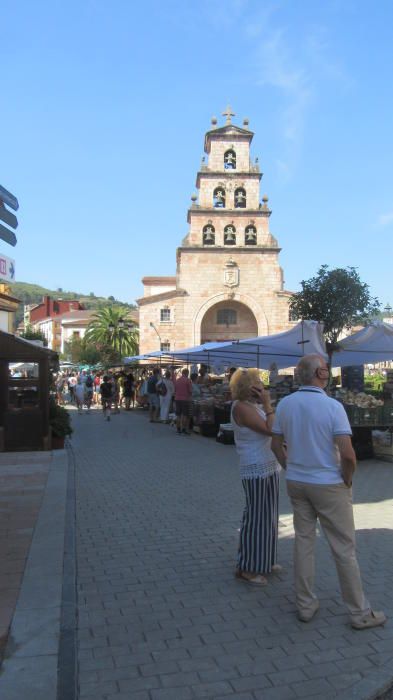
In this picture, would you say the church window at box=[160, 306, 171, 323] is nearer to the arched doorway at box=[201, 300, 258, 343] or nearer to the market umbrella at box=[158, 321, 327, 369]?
the arched doorway at box=[201, 300, 258, 343]

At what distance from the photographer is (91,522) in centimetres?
637

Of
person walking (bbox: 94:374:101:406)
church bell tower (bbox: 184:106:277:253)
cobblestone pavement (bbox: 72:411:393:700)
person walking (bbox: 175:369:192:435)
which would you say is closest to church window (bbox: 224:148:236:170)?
church bell tower (bbox: 184:106:277:253)

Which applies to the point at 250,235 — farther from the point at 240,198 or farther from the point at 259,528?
the point at 259,528

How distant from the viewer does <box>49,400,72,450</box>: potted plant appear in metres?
11.7

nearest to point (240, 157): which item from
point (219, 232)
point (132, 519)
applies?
point (219, 232)

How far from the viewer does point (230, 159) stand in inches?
1756

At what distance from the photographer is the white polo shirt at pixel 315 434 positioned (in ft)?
11.9

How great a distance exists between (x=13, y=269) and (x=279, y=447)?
9.04 ft

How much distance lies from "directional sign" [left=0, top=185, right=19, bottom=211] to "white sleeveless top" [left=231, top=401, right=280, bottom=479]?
108 inches

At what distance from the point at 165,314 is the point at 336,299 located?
2018 centimetres

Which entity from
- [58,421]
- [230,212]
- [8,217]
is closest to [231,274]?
[230,212]

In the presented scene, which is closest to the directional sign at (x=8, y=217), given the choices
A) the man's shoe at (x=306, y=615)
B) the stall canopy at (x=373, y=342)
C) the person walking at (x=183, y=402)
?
the man's shoe at (x=306, y=615)

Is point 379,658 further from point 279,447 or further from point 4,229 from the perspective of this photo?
point 4,229

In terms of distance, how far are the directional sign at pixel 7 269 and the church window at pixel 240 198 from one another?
135 feet
